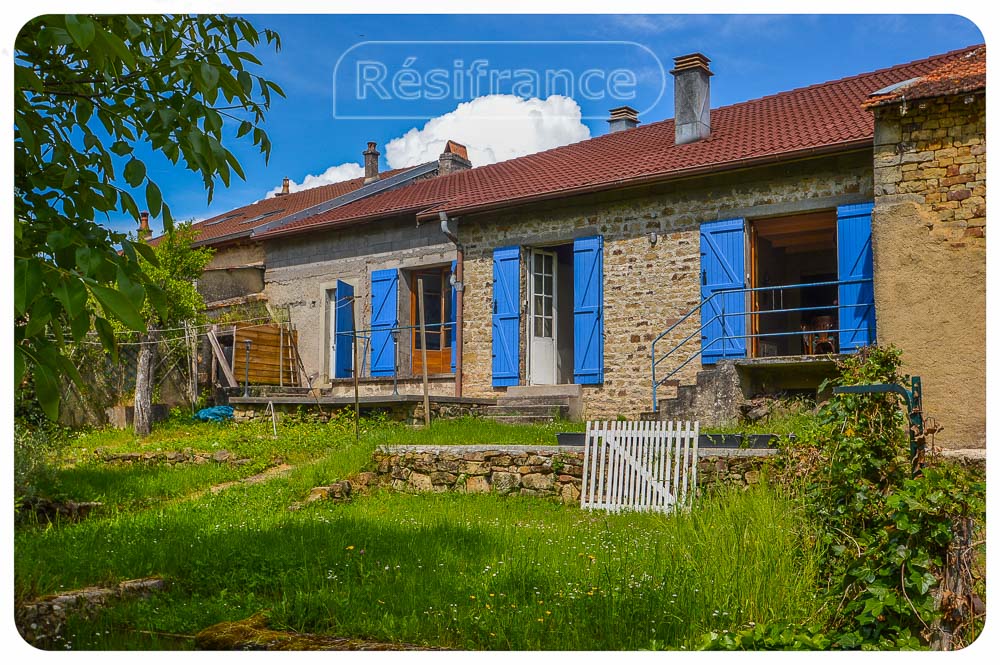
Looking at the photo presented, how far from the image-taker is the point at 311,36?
426 centimetres

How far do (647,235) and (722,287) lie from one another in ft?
3.77

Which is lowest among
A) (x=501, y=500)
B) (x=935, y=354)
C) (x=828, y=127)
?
(x=501, y=500)

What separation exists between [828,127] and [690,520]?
6528 mm

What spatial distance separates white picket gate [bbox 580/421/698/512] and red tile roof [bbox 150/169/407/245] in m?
9.02

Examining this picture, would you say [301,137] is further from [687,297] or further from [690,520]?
[687,297]

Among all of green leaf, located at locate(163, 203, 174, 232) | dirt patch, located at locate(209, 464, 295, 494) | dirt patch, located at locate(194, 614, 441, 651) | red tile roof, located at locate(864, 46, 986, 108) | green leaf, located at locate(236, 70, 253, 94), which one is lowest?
dirt patch, located at locate(209, 464, 295, 494)

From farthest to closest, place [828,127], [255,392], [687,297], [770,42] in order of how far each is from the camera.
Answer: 1. [255,392]
2. [687,297]
3. [828,127]
4. [770,42]

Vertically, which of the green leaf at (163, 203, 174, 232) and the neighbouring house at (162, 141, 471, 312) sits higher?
the neighbouring house at (162, 141, 471, 312)

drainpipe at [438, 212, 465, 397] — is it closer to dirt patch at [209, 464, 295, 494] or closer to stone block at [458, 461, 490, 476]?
dirt patch at [209, 464, 295, 494]

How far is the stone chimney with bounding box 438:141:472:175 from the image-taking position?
16125mm

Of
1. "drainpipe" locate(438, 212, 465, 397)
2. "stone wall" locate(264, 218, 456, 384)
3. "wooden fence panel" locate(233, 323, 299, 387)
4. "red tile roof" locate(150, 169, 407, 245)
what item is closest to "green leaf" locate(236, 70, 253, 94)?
"drainpipe" locate(438, 212, 465, 397)

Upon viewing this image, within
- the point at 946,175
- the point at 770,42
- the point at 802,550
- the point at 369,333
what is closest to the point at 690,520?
the point at 802,550

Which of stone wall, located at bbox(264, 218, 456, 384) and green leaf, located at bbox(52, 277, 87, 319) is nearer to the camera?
green leaf, located at bbox(52, 277, 87, 319)

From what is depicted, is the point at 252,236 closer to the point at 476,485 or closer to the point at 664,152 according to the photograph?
the point at 664,152
